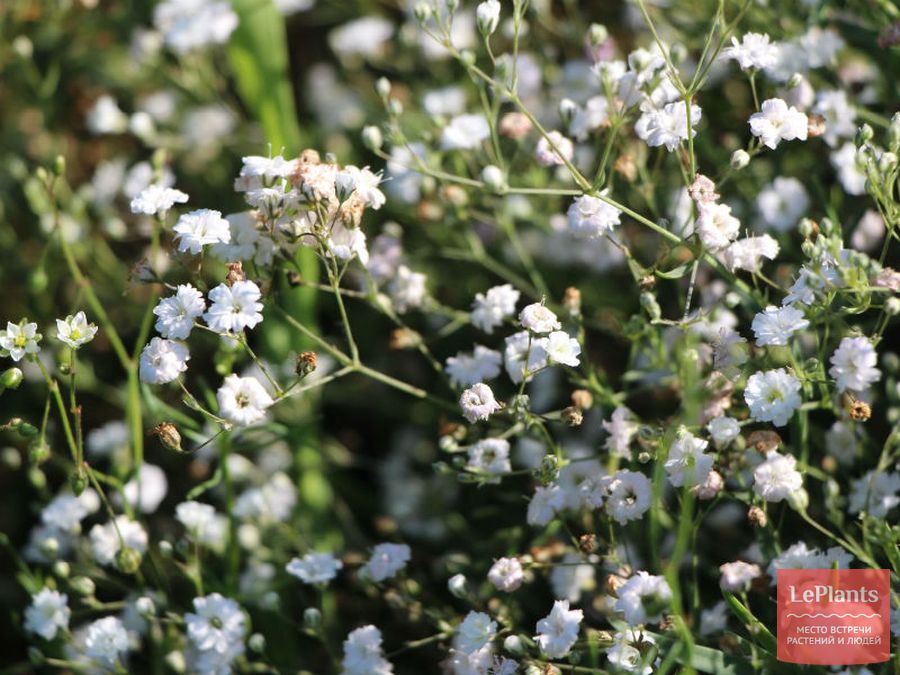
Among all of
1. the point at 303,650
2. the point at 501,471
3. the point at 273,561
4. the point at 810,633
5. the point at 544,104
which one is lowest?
the point at 303,650

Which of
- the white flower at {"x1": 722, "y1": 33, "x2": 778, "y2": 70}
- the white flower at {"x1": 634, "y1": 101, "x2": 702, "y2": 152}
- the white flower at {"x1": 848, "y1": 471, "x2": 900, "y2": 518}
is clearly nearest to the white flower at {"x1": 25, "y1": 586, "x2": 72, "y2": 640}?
the white flower at {"x1": 634, "y1": 101, "x2": 702, "y2": 152}

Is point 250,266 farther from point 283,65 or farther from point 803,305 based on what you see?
point 283,65

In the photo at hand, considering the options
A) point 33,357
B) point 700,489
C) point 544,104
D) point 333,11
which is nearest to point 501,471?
point 700,489

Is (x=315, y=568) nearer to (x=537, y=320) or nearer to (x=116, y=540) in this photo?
(x=116, y=540)

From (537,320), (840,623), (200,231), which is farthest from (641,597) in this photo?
(200,231)

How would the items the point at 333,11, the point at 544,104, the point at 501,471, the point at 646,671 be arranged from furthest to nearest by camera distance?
the point at 333,11, the point at 544,104, the point at 501,471, the point at 646,671

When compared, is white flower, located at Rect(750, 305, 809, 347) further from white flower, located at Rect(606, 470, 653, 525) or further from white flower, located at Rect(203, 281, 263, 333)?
white flower, located at Rect(203, 281, 263, 333)

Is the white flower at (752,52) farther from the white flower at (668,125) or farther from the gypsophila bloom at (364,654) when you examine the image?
the gypsophila bloom at (364,654)
